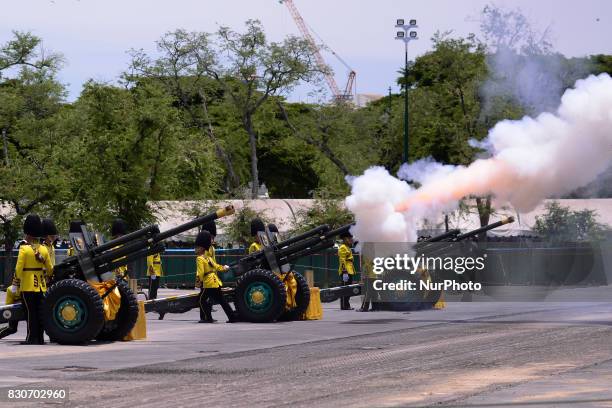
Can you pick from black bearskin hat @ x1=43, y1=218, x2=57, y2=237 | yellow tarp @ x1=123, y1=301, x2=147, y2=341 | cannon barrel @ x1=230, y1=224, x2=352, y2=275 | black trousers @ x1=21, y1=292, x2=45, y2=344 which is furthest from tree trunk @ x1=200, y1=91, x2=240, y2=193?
black trousers @ x1=21, y1=292, x2=45, y2=344

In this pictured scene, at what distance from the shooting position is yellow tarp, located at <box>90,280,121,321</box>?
20.7 meters

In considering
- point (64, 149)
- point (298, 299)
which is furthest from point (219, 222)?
point (298, 299)

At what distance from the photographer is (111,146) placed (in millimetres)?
46031

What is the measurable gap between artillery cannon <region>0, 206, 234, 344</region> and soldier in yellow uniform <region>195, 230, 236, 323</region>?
3168mm

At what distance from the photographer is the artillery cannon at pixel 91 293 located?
65.6ft

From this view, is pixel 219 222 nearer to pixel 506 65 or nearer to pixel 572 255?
pixel 572 255

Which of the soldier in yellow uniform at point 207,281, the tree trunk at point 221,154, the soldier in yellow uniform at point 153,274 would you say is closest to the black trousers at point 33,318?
the soldier in yellow uniform at point 207,281

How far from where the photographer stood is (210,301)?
85.7 ft

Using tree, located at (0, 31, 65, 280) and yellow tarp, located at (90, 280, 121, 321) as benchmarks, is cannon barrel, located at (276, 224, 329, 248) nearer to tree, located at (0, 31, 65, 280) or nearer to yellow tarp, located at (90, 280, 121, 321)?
yellow tarp, located at (90, 280, 121, 321)

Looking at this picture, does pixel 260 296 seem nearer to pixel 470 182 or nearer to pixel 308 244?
pixel 308 244

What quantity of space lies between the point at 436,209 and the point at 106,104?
20581 mm

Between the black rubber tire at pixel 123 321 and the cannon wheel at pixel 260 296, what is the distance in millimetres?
5180

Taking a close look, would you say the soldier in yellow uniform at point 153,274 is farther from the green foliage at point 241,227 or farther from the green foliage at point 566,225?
the green foliage at point 566,225

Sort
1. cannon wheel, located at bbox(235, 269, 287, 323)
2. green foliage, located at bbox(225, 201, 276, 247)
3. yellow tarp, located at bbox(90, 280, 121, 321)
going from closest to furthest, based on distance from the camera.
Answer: yellow tarp, located at bbox(90, 280, 121, 321) → cannon wheel, located at bbox(235, 269, 287, 323) → green foliage, located at bbox(225, 201, 276, 247)
